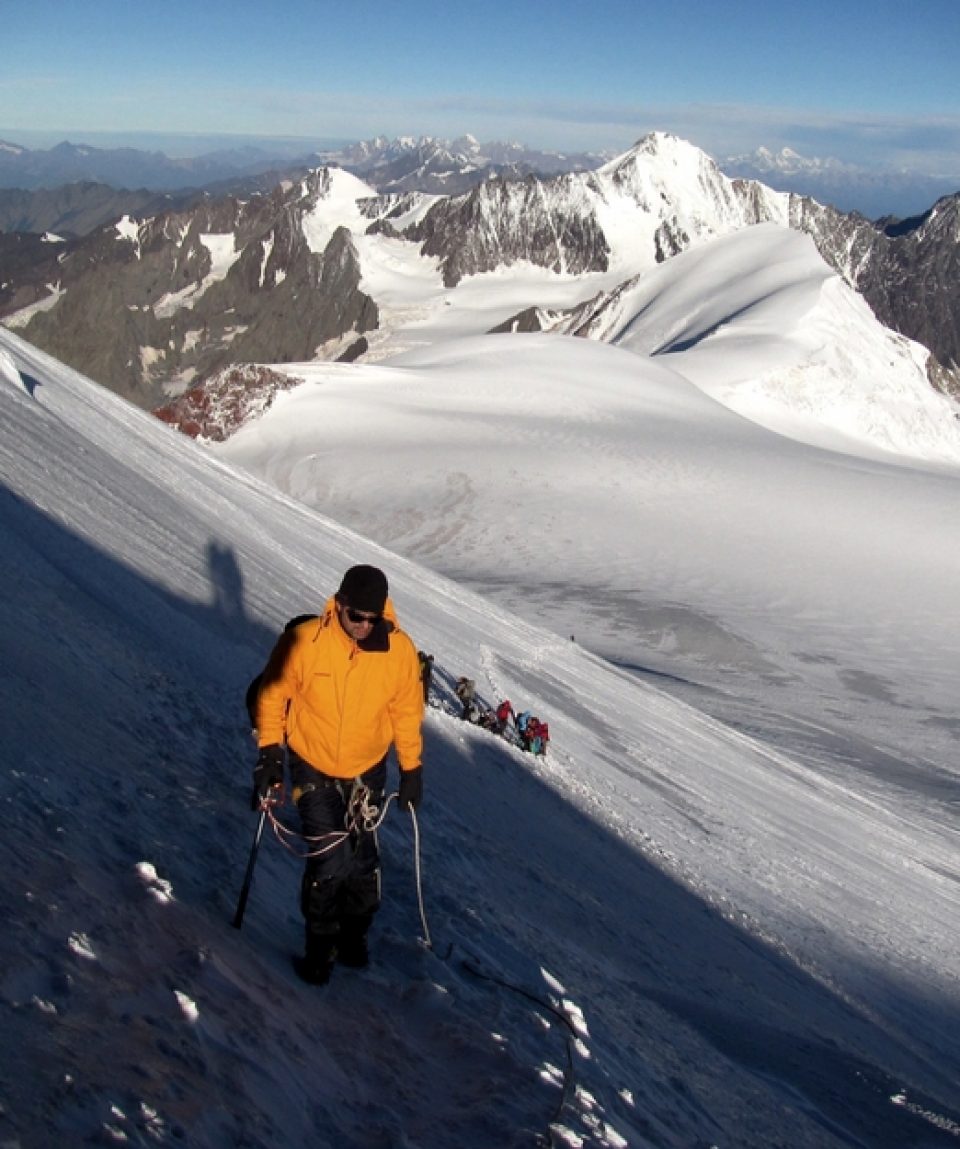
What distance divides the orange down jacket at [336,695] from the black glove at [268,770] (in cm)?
4

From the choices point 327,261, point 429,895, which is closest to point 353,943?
point 429,895

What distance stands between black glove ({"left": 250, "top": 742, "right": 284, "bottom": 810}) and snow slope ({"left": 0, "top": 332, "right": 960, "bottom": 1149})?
56cm

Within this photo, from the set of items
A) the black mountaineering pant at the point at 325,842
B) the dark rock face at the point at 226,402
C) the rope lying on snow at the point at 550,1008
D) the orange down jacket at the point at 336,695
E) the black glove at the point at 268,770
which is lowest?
the dark rock face at the point at 226,402

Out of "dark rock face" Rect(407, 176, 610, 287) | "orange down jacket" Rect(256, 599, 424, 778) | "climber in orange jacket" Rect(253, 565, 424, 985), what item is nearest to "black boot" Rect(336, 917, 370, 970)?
"climber in orange jacket" Rect(253, 565, 424, 985)

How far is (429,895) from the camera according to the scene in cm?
579

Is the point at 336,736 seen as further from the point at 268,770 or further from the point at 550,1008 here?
the point at 550,1008

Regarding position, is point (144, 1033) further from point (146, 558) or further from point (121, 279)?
point (121, 279)

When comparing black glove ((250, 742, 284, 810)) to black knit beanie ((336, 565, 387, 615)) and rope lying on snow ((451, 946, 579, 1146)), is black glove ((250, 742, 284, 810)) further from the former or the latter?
rope lying on snow ((451, 946, 579, 1146))

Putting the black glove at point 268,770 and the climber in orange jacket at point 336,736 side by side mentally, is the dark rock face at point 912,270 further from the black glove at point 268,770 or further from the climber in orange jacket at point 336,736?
the black glove at point 268,770

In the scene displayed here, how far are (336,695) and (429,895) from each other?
2048 millimetres

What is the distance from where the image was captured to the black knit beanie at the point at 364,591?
3990 millimetres

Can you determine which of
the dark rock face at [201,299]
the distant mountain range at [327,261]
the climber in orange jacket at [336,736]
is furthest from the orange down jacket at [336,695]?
the dark rock face at [201,299]

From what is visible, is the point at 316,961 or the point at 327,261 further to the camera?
the point at 327,261

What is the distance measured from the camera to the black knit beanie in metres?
3.99
